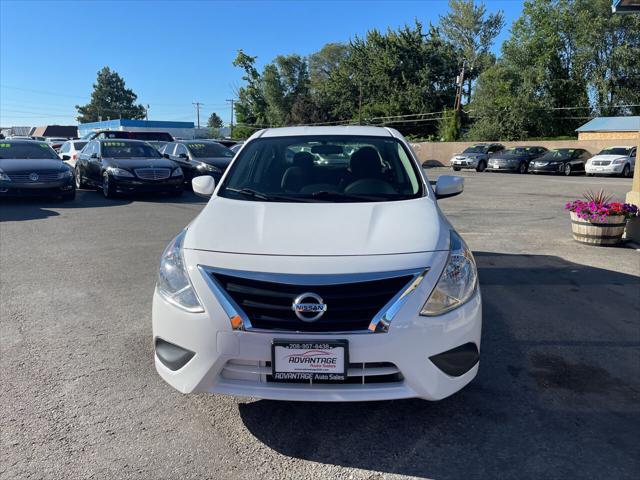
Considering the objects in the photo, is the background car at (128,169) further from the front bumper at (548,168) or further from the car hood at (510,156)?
the car hood at (510,156)

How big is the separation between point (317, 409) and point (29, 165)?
11497 mm

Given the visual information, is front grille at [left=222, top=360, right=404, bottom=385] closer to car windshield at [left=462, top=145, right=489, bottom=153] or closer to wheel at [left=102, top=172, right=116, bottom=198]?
wheel at [left=102, top=172, right=116, bottom=198]

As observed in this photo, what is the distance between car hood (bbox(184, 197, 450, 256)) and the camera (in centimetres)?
293

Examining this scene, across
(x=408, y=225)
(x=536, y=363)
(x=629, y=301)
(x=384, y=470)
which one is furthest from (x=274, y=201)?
(x=629, y=301)

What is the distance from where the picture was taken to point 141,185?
13.3 m

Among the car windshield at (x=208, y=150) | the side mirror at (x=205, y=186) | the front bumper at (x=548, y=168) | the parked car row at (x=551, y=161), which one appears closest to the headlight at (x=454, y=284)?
the side mirror at (x=205, y=186)

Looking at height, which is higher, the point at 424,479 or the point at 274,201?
the point at 274,201

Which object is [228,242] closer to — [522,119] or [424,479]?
[424,479]

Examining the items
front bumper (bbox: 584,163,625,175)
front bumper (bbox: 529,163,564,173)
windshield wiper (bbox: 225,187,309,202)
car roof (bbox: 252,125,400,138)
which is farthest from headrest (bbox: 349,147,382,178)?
front bumper (bbox: 529,163,564,173)

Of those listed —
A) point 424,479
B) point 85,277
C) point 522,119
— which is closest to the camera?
point 424,479

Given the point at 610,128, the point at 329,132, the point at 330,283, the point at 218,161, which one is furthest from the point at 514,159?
the point at 330,283

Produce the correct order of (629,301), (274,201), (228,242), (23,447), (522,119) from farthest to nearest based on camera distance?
(522,119) → (629,301) → (274,201) → (228,242) → (23,447)

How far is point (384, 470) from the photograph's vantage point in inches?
104

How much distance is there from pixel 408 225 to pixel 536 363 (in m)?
1.55
